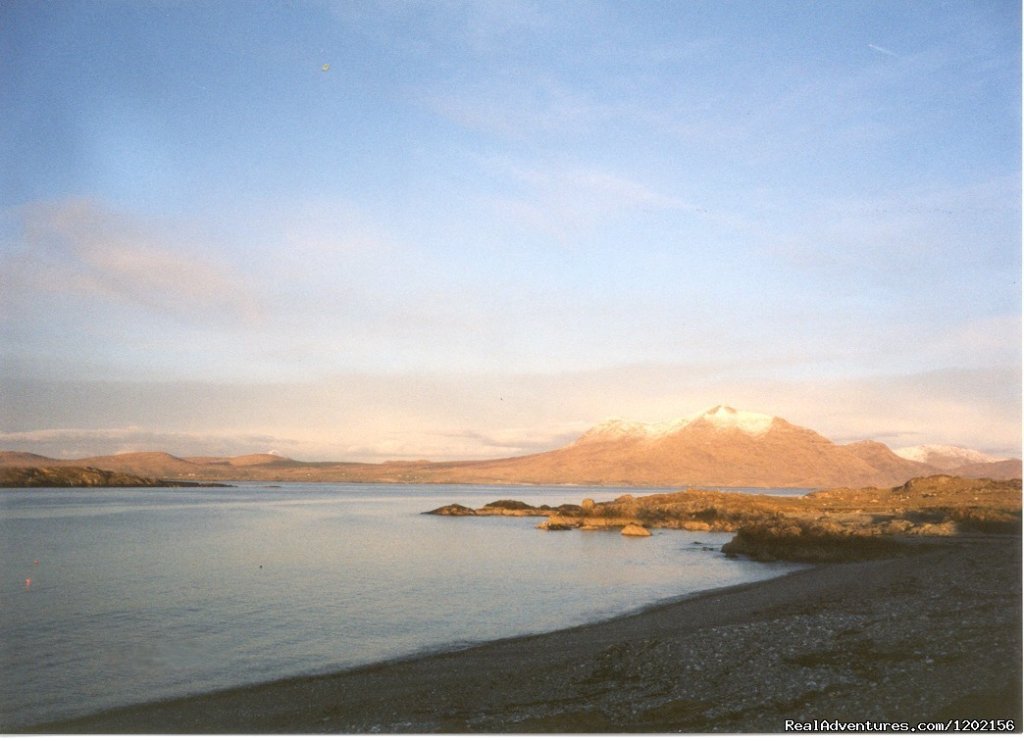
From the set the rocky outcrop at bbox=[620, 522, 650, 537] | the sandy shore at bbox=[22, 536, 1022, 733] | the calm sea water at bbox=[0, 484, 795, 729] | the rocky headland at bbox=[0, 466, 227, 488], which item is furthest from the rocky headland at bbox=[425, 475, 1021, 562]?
the rocky headland at bbox=[0, 466, 227, 488]

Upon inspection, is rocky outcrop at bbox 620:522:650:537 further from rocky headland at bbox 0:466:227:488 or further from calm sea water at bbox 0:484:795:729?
rocky headland at bbox 0:466:227:488

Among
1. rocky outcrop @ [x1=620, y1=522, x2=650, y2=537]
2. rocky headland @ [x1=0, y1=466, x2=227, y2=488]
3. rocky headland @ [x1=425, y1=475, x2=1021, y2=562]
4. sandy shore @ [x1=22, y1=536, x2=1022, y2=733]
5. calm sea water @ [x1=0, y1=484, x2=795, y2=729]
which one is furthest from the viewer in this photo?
rocky headland @ [x1=0, y1=466, x2=227, y2=488]

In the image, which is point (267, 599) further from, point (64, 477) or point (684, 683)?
point (64, 477)

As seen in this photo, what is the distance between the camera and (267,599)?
779 inches

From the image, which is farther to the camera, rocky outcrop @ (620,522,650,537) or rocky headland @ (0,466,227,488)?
rocky headland @ (0,466,227,488)

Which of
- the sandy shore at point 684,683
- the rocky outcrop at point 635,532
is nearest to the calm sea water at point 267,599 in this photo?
the sandy shore at point 684,683

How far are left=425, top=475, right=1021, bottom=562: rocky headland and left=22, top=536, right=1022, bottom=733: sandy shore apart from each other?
41.8 feet

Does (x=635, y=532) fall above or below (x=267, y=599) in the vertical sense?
below

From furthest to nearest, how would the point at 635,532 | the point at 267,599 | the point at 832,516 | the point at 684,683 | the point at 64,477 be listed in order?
the point at 64,477, the point at 635,532, the point at 832,516, the point at 267,599, the point at 684,683

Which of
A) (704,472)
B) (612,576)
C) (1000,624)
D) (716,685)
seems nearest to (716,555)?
(612,576)

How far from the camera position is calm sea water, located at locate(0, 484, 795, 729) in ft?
40.7

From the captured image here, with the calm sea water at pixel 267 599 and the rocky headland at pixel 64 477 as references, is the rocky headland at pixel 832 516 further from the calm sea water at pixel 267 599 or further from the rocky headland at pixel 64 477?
the rocky headland at pixel 64 477

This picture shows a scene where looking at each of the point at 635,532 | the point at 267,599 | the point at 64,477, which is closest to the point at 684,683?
the point at 267,599

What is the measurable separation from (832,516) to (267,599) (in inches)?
1229
